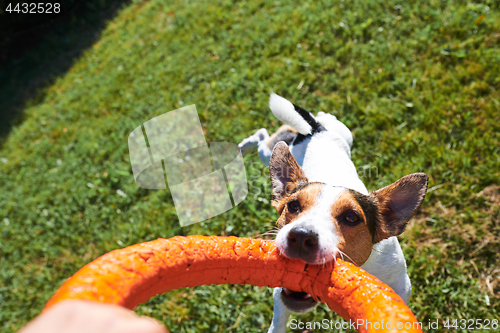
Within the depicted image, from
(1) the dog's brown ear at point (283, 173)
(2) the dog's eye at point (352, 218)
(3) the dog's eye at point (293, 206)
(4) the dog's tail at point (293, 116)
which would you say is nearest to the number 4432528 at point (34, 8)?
(4) the dog's tail at point (293, 116)

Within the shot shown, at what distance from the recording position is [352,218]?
2.70 m

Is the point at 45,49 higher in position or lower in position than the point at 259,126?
higher

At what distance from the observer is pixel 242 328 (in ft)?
13.0

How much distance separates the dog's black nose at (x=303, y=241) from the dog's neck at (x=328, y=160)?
48.0 inches

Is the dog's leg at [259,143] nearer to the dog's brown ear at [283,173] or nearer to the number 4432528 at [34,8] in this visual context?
the dog's brown ear at [283,173]

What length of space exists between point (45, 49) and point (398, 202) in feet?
34.1

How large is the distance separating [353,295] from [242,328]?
7.98 ft

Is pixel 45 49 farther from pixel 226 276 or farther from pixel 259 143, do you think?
pixel 226 276

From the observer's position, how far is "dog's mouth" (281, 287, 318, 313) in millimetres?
2525

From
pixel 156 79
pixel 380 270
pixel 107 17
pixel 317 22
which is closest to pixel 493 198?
pixel 380 270

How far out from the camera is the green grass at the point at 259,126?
13.2 ft

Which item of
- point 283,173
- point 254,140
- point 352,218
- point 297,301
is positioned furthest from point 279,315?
point 254,140

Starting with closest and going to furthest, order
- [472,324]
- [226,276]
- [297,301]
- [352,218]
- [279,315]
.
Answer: [226,276], [297,301], [352,218], [279,315], [472,324]

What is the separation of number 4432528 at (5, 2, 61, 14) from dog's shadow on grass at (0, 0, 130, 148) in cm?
140
